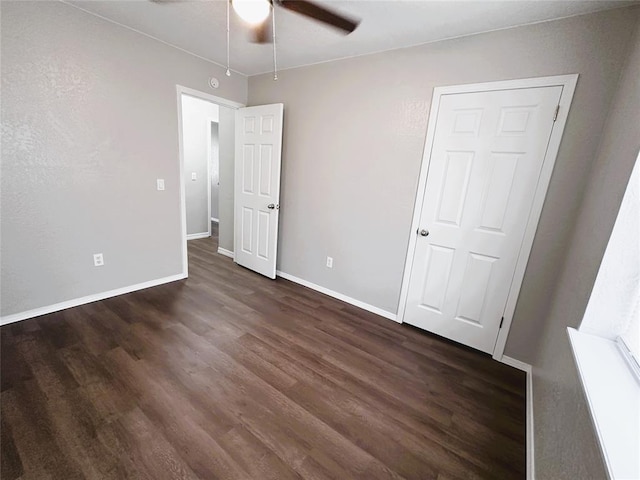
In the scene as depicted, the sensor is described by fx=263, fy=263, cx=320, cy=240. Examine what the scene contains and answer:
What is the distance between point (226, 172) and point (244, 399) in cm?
312

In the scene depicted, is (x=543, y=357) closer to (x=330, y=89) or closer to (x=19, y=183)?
(x=330, y=89)

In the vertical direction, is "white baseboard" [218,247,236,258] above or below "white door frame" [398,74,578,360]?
below

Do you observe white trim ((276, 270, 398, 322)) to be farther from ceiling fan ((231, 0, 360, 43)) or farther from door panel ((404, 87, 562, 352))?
ceiling fan ((231, 0, 360, 43))

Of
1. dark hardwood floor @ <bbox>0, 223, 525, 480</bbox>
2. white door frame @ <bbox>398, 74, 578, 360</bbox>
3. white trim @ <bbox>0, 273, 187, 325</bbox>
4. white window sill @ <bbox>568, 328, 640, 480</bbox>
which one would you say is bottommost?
dark hardwood floor @ <bbox>0, 223, 525, 480</bbox>

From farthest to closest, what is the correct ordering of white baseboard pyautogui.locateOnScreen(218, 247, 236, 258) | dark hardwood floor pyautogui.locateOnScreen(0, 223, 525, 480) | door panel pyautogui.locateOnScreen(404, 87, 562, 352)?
1. white baseboard pyautogui.locateOnScreen(218, 247, 236, 258)
2. door panel pyautogui.locateOnScreen(404, 87, 562, 352)
3. dark hardwood floor pyautogui.locateOnScreen(0, 223, 525, 480)

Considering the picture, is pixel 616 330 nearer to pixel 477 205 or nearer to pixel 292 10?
pixel 477 205

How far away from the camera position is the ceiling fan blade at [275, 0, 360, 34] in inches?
54.6

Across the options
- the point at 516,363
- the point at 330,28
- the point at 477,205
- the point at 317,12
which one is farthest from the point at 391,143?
the point at 516,363

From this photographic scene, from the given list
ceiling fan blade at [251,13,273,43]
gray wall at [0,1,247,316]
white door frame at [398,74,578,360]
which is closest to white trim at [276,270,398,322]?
white door frame at [398,74,578,360]

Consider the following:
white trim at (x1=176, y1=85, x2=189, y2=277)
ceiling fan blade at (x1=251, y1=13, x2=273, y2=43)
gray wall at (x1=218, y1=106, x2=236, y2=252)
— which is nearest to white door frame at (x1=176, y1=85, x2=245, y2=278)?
white trim at (x1=176, y1=85, x2=189, y2=277)

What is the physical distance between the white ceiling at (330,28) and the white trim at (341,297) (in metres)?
2.34

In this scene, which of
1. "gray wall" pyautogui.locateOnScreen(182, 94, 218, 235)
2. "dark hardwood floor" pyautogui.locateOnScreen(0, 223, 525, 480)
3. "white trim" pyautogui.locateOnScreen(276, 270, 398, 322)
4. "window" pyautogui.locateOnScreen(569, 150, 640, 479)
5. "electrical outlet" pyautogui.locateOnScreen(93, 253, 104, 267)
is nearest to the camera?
"window" pyautogui.locateOnScreen(569, 150, 640, 479)

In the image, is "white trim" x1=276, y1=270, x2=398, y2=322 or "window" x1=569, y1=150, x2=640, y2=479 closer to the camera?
"window" x1=569, y1=150, x2=640, y2=479

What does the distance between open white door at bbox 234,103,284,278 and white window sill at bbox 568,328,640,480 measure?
2709 mm
